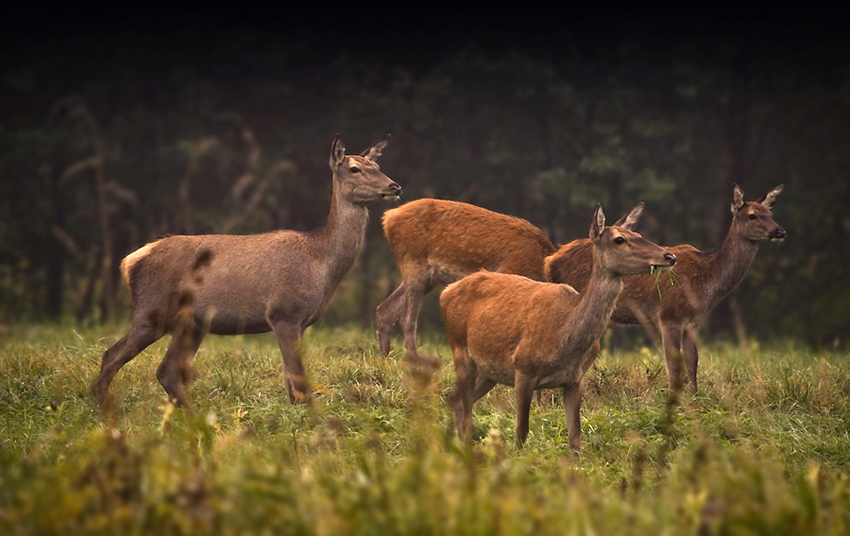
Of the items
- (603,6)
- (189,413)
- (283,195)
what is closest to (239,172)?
(283,195)

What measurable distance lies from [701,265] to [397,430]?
159 inches

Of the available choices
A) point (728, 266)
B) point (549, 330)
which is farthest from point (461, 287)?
point (728, 266)

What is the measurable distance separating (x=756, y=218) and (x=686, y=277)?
0.90 meters

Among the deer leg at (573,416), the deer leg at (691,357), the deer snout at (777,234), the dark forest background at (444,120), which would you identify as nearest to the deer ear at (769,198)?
the deer snout at (777,234)

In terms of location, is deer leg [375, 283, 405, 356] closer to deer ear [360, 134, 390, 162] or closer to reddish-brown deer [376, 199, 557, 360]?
reddish-brown deer [376, 199, 557, 360]

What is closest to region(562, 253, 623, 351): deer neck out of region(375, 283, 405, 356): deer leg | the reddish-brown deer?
the reddish-brown deer

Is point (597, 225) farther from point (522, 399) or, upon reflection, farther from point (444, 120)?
point (444, 120)

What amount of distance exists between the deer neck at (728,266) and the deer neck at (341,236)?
3.31 metres

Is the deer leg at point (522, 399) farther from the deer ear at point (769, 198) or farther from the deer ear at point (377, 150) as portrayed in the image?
the deer ear at point (769, 198)

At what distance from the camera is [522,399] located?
7.08 meters

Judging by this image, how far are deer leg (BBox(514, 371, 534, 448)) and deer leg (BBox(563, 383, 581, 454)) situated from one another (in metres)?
0.28

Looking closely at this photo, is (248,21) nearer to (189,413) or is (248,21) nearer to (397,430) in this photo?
(397,430)

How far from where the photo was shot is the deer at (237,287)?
28.4 ft

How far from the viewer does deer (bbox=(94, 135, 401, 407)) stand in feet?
28.4
